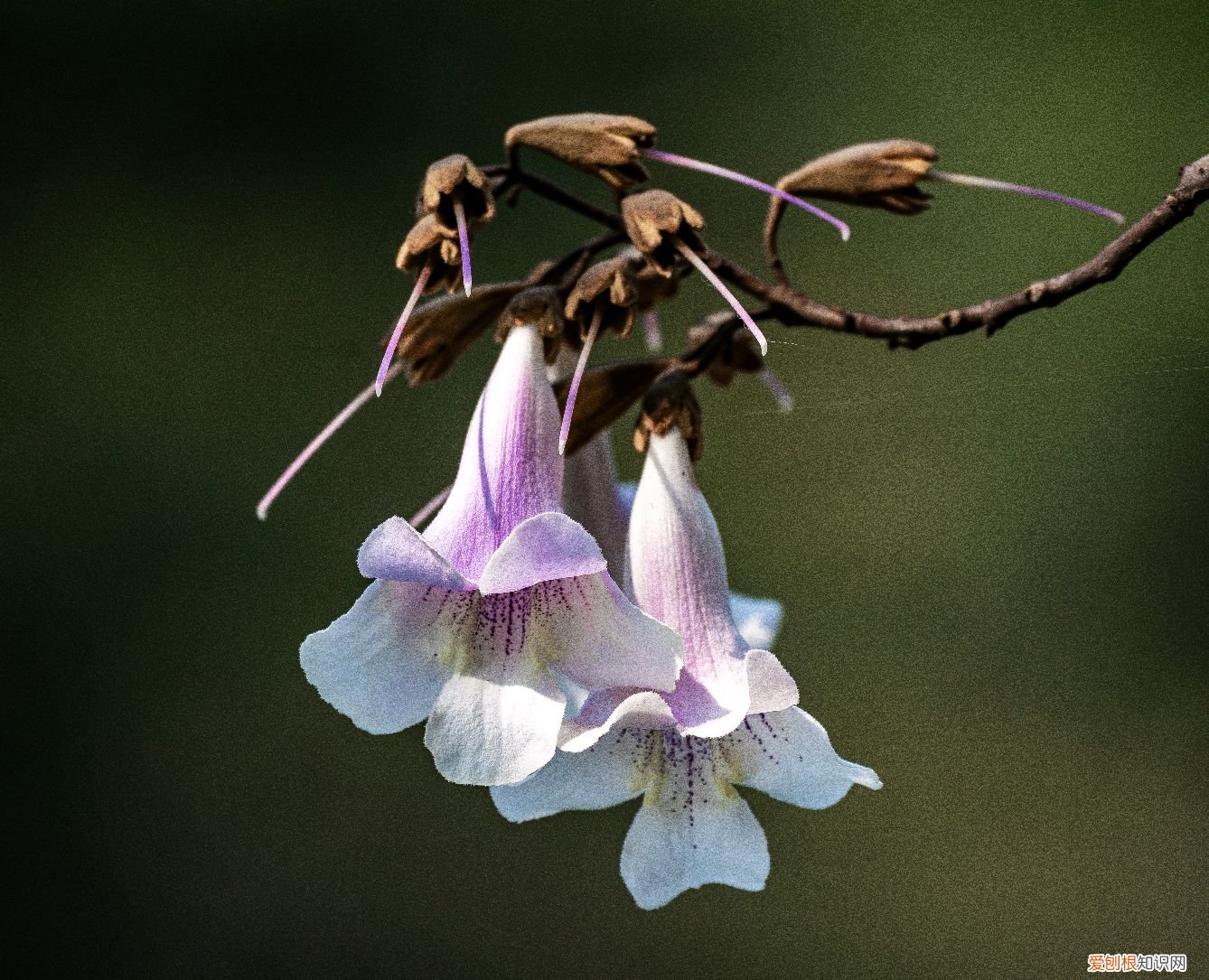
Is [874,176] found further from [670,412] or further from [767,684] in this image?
[767,684]

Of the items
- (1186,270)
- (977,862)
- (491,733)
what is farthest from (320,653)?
(1186,270)

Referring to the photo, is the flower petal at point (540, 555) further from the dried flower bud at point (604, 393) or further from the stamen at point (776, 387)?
the stamen at point (776, 387)

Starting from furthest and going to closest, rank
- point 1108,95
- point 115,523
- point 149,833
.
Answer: point 115,523 < point 149,833 < point 1108,95

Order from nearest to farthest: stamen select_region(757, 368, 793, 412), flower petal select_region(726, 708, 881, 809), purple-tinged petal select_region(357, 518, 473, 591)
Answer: purple-tinged petal select_region(357, 518, 473, 591), flower petal select_region(726, 708, 881, 809), stamen select_region(757, 368, 793, 412)

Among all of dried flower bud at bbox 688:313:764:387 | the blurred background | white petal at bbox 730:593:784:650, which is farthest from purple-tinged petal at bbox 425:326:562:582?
the blurred background

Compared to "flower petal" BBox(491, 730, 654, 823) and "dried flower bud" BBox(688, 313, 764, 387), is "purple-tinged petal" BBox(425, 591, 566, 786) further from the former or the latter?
"dried flower bud" BBox(688, 313, 764, 387)

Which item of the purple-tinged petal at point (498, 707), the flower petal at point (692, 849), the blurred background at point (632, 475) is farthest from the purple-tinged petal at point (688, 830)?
the blurred background at point (632, 475)

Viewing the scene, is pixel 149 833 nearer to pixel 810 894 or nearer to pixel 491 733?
pixel 810 894
